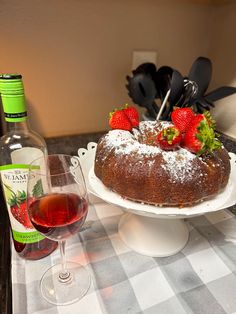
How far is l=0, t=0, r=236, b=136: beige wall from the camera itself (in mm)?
745

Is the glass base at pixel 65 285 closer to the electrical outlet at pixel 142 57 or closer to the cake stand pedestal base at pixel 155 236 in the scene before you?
the cake stand pedestal base at pixel 155 236

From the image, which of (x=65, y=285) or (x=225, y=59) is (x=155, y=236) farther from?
(x=225, y=59)

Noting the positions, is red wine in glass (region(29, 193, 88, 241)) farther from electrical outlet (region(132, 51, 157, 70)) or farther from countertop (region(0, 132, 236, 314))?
electrical outlet (region(132, 51, 157, 70))

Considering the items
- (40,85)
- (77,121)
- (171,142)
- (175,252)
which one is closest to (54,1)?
(40,85)

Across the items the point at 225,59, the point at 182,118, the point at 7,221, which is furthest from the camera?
the point at 225,59

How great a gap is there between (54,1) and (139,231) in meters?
0.68

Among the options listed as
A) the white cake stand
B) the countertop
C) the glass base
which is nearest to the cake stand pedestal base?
the white cake stand

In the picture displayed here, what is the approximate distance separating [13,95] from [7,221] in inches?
15.7

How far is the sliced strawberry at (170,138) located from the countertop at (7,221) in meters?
0.32

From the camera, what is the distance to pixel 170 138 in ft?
1.75

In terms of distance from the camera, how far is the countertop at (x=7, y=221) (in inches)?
20.8

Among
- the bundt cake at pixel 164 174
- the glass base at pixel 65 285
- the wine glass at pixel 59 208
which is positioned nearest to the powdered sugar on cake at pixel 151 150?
the bundt cake at pixel 164 174

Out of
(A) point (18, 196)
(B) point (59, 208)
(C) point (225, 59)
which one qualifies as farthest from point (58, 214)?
(C) point (225, 59)

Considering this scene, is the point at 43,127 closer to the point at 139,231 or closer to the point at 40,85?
the point at 40,85
